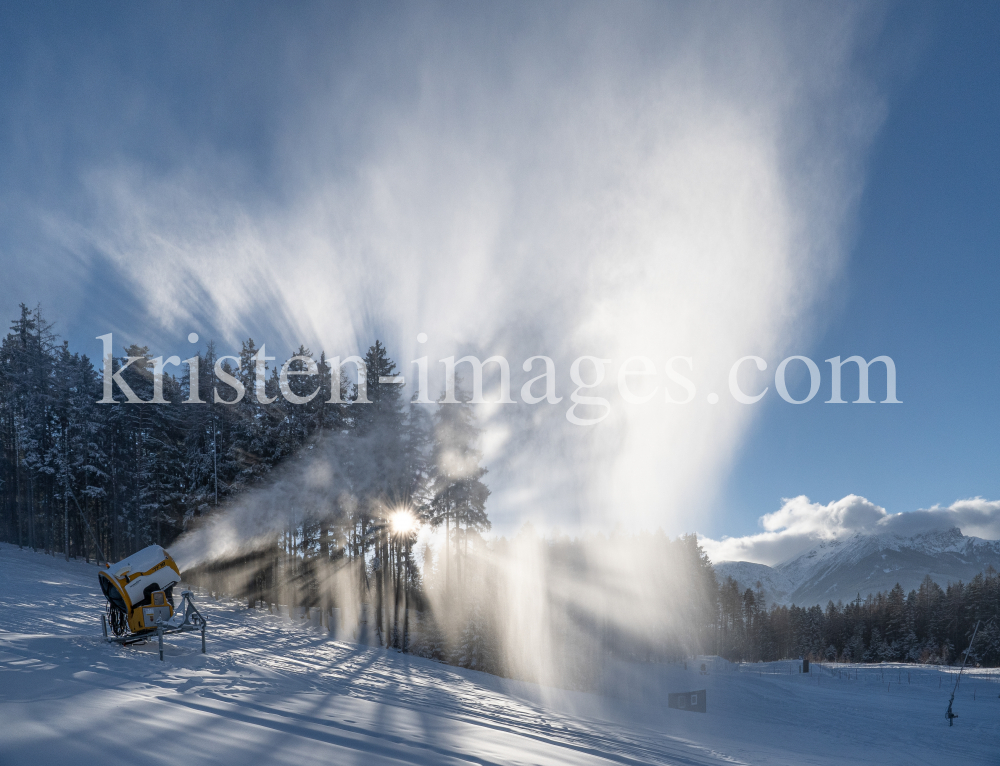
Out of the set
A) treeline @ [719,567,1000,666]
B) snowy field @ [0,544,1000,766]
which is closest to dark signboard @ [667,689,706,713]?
snowy field @ [0,544,1000,766]

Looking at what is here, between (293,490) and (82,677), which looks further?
(293,490)

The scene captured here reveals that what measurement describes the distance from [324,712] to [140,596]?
8.17 metres

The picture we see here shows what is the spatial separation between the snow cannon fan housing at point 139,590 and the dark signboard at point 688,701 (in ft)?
92.4

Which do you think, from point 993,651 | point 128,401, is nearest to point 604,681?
point 128,401

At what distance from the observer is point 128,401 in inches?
1442

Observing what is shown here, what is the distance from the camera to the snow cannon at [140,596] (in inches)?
502

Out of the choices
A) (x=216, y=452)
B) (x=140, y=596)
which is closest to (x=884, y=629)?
(x=216, y=452)

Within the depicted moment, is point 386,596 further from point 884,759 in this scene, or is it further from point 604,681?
point 884,759

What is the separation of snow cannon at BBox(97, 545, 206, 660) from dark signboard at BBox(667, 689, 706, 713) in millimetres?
27181

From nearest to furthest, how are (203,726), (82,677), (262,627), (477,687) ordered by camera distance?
(203,726) < (82,677) < (477,687) < (262,627)

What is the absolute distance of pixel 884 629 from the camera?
87.0 m

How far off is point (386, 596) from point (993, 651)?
94220 millimetres

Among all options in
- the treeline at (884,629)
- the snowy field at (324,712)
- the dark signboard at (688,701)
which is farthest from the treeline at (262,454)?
the treeline at (884,629)

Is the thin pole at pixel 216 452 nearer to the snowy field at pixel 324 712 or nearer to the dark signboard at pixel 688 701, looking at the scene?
the snowy field at pixel 324 712
